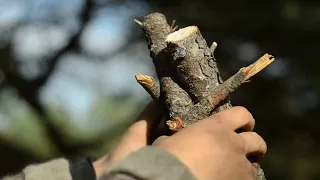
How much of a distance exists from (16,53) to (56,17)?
0.25m

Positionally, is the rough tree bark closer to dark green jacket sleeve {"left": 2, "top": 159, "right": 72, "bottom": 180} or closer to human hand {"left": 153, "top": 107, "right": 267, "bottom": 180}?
human hand {"left": 153, "top": 107, "right": 267, "bottom": 180}

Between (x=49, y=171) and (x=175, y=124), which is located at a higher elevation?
(x=175, y=124)

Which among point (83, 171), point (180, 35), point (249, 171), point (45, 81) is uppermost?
point (180, 35)

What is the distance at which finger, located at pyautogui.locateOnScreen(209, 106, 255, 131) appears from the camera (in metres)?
0.77

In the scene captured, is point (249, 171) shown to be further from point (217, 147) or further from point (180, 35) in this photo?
point (180, 35)

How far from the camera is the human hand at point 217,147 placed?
0.68 metres

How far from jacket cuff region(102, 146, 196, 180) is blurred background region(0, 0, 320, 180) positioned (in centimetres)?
160

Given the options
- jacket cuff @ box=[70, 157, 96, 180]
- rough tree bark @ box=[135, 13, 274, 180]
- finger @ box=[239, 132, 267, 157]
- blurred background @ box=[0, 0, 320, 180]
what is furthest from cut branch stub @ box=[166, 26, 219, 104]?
blurred background @ box=[0, 0, 320, 180]

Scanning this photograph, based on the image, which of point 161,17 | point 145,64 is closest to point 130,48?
point 145,64

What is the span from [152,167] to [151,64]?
1824 millimetres

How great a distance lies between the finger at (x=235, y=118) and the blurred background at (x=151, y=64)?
4.70 feet

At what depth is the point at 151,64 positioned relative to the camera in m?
2.44

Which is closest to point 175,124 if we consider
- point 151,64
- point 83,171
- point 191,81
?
point 191,81

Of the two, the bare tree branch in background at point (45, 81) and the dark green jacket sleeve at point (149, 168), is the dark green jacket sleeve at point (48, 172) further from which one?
the bare tree branch in background at point (45, 81)
